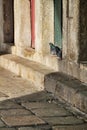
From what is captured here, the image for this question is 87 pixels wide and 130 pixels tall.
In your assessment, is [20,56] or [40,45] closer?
[40,45]

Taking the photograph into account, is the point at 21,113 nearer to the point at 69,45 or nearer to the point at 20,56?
the point at 69,45

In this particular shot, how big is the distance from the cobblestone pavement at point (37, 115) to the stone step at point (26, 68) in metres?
0.76

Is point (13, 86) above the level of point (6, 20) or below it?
below

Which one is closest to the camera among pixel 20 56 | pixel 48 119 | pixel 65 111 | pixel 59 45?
pixel 48 119

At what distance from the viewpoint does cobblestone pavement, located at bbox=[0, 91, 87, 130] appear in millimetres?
6492

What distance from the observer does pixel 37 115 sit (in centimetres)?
706

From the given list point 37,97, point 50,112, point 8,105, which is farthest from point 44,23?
point 50,112

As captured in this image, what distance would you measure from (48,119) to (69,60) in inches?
74.1

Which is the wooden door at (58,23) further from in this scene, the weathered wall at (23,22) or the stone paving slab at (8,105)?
the stone paving slab at (8,105)

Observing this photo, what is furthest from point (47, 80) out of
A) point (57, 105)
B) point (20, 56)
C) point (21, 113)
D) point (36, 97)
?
point (20, 56)

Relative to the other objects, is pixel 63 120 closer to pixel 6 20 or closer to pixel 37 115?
pixel 37 115

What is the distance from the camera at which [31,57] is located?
10500 millimetres

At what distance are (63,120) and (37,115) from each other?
0.49m

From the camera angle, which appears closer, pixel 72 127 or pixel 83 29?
pixel 72 127
